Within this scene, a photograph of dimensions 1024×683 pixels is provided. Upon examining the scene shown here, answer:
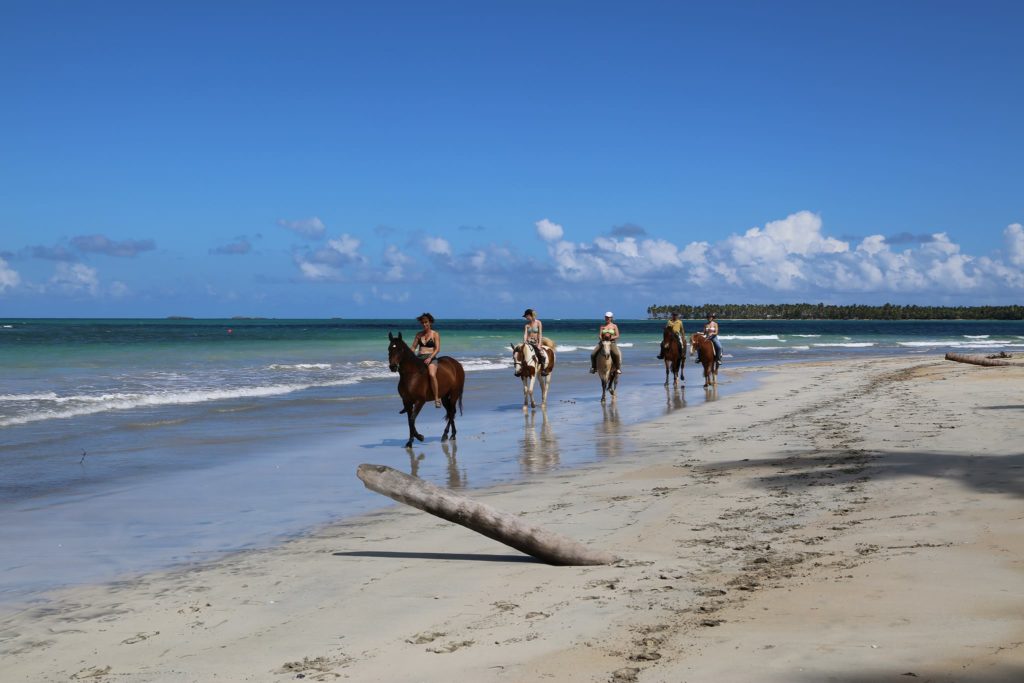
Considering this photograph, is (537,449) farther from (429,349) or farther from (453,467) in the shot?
(429,349)

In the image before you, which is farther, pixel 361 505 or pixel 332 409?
pixel 332 409

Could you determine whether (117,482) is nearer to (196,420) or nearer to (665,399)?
(196,420)

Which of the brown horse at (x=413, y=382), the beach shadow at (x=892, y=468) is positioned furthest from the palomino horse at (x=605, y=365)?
the beach shadow at (x=892, y=468)

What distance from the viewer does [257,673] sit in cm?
498

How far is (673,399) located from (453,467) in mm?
11686

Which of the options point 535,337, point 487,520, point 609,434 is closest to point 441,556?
point 487,520

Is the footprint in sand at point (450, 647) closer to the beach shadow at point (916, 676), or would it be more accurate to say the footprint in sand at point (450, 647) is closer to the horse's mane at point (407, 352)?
the beach shadow at point (916, 676)

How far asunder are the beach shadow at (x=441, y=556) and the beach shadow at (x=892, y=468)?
3.84m

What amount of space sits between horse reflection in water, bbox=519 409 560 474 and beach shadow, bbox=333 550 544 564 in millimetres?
4647

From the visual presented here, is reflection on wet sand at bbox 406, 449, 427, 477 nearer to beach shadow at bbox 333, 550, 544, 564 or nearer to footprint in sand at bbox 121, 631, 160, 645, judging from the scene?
beach shadow at bbox 333, 550, 544, 564

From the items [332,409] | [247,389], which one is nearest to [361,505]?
[332,409]

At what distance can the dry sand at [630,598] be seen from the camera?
4.83 m

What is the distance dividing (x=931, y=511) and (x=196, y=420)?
51.6ft

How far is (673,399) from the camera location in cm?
2361
